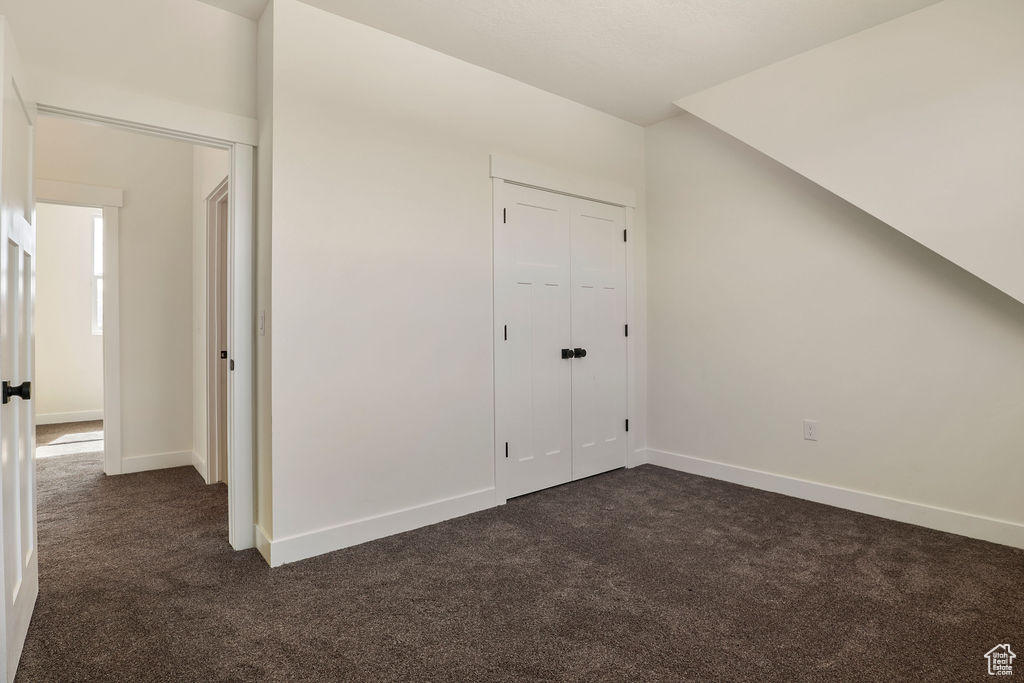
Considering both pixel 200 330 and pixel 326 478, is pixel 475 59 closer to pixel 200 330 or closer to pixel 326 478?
pixel 326 478

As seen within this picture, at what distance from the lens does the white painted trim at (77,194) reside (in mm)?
3729

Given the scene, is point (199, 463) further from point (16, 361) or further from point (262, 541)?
point (16, 361)

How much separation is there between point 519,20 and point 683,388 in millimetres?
2721

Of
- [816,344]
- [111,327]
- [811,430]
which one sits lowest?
[811,430]

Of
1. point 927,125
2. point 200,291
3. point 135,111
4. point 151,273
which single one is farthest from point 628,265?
point 151,273

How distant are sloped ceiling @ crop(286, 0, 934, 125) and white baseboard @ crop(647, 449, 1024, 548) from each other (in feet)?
8.54

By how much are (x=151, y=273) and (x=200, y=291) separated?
1.35ft

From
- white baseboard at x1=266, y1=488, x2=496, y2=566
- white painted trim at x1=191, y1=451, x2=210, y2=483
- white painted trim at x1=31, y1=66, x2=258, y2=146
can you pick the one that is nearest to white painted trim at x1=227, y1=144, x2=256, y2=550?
white painted trim at x1=31, y1=66, x2=258, y2=146

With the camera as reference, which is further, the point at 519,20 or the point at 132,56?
the point at 519,20

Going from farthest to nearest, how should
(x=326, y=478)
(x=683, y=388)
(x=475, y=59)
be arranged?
(x=683, y=388) → (x=475, y=59) → (x=326, y=478)

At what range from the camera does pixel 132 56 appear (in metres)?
2.40

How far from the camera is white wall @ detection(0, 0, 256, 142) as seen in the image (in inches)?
87.6

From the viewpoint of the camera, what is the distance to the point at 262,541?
8.59ft

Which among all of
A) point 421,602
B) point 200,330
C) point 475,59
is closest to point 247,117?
point 475,59
